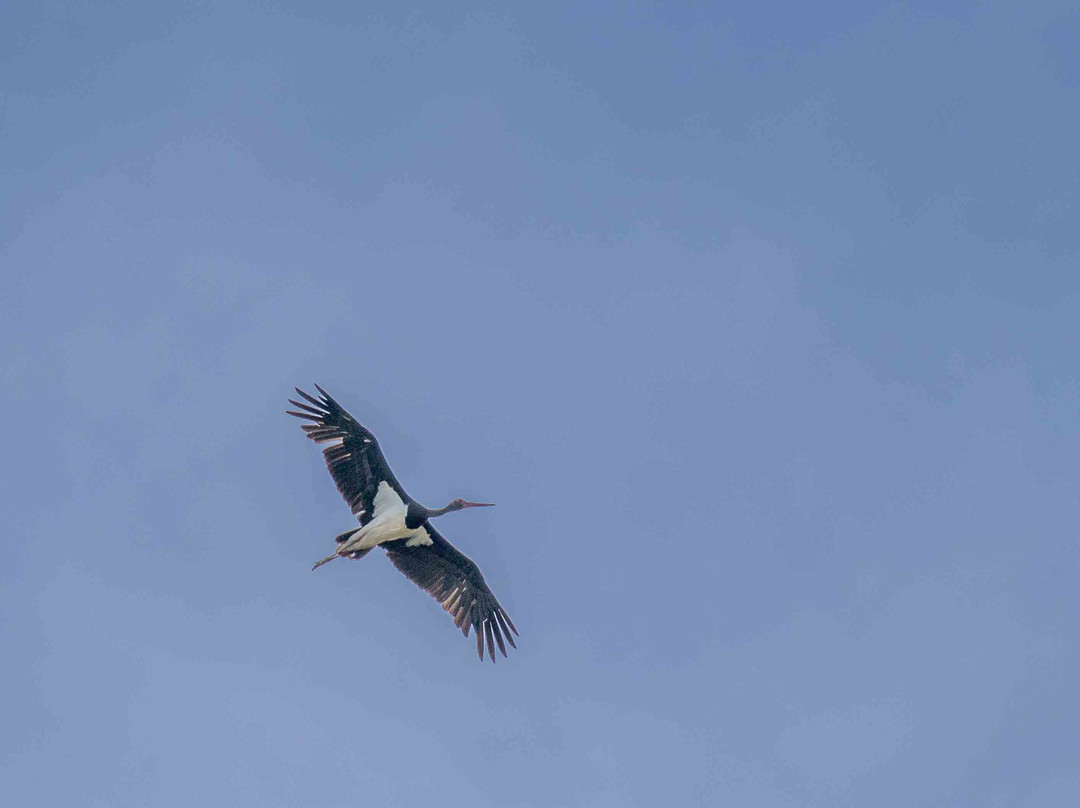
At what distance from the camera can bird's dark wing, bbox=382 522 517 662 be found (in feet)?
131

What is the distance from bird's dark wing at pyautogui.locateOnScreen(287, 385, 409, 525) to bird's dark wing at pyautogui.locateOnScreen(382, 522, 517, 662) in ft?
7.52

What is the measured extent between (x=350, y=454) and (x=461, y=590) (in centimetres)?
493

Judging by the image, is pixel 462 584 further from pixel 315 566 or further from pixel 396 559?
pixel 315 566

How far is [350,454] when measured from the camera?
125ft

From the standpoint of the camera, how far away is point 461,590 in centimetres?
4003

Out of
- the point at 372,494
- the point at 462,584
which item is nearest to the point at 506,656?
the point at 462,584

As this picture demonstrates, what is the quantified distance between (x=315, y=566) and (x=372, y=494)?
8.16ft

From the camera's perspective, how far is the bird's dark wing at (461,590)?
39844mm

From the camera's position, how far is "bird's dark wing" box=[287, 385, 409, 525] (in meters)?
37.8

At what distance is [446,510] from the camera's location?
131ft

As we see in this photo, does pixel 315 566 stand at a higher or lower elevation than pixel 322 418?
lower

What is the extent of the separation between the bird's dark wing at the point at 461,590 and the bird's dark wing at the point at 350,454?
90.3 inches

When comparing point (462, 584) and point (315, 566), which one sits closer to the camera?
point (315, 566)

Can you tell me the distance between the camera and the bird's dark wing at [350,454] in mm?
37812
